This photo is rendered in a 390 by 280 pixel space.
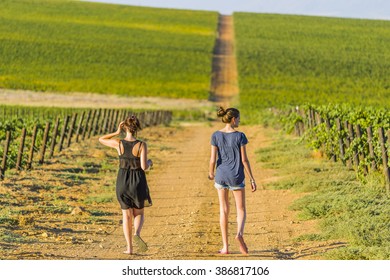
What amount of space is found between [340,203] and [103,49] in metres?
79.3

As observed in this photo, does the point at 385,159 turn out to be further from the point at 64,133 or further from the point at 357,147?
the point at 64,133

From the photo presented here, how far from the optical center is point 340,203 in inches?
648

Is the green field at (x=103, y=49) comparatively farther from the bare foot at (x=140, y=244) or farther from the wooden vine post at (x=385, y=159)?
the bare foot at (x=140, y=244)

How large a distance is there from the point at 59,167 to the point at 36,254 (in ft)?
38.9

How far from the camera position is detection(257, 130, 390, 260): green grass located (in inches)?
517

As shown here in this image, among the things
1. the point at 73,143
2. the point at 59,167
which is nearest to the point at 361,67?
the point at 73,143

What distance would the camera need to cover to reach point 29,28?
98438 mm

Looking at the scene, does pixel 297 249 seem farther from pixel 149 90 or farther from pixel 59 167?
pixel 149 90

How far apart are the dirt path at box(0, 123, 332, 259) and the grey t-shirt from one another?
977mm

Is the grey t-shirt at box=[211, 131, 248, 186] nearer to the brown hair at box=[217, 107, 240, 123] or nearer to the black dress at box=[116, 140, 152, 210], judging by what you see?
the brown hair at box=[217, 107, 240, 123]

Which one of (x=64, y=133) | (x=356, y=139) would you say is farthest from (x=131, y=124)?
(x=64, y=133)

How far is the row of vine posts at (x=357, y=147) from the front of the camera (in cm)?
1888

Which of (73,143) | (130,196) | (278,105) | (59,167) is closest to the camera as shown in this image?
(130,196)

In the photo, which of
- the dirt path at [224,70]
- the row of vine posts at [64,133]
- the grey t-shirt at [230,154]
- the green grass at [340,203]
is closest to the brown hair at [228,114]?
the grey t-shirt at [230,154]
